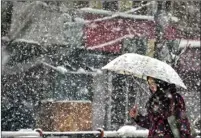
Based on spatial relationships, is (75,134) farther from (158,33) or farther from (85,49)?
(158,33)

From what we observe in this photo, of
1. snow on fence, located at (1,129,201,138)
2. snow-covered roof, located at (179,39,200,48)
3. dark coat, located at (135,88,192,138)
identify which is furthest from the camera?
snow-covered roof, located at (179,39,200,48)

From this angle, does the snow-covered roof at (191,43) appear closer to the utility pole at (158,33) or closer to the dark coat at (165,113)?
the utility pole at (158,33)

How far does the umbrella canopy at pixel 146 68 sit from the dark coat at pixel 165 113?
0.22 m

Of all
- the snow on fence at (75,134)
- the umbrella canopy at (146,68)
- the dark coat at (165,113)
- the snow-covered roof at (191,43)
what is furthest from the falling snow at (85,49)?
the dark coat at (165,113)

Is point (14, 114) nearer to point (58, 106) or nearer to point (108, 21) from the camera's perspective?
point (58, 106)

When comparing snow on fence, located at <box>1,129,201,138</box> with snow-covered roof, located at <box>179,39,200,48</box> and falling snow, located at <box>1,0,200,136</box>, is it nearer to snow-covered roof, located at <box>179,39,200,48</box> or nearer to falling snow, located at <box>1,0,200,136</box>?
falling snow, located at <box>1,0,200,136</box>

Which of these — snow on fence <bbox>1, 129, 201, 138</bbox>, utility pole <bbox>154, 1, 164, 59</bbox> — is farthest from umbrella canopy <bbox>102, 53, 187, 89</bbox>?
utility pole <bbox>154, 1, 164, 59</bbox>

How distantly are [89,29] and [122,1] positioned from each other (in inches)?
61.5

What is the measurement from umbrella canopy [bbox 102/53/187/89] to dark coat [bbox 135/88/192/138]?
0.72 ft

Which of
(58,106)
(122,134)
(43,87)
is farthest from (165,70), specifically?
(43,87)

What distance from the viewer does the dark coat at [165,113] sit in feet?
18.2

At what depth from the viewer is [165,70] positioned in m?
6.07

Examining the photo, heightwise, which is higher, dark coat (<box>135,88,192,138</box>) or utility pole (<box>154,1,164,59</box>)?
dark coat (<box>135,88,192,138</box>)

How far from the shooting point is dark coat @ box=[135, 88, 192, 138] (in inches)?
218
